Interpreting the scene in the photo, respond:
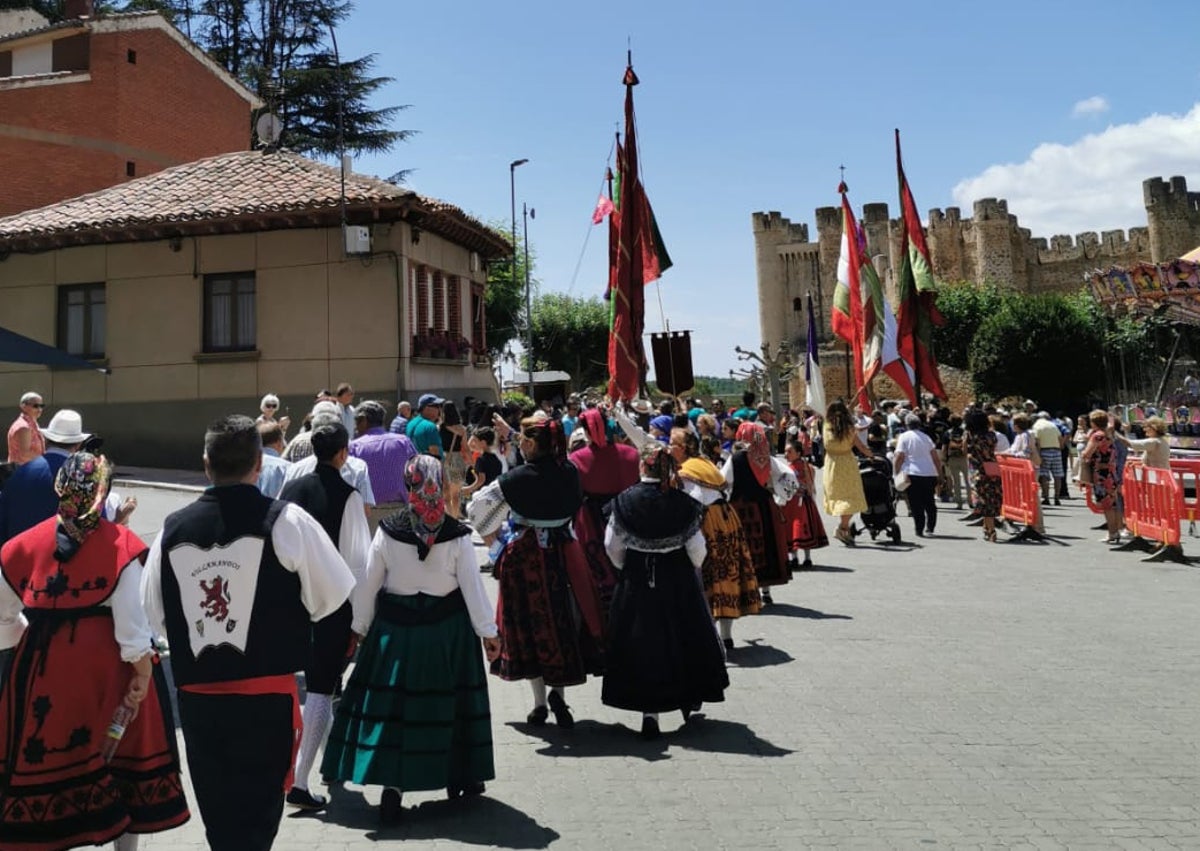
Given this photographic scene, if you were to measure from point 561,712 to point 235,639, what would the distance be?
2.96m

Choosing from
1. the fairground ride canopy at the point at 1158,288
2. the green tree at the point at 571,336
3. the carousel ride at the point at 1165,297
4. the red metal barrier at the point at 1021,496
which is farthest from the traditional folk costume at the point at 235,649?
the green tree at the point at 571,336

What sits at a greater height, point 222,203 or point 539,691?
point 222,203

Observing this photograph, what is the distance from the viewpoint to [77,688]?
143 inches

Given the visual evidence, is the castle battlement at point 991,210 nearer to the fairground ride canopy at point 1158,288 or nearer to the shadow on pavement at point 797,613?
the fairground ride canopy at point 1158,288

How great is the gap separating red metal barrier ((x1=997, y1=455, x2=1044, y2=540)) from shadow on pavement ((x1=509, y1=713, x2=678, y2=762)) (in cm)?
970

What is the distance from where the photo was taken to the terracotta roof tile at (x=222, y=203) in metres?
18.8

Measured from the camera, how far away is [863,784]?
4.89 metres

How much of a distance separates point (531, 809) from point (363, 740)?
2.88 feet

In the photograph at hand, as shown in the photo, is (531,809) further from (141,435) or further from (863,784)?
(141,435)

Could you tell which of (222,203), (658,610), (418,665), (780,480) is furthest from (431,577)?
(222,203)

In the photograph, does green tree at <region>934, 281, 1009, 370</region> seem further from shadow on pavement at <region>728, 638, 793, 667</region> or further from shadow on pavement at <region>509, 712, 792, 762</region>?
shadow on pavement at <region>509, 712, 792, 762</region>

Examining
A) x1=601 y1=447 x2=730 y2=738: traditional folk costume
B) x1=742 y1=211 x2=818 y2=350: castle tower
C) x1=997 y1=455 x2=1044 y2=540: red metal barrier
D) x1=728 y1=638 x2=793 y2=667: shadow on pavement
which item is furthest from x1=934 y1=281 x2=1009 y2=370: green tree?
x1=601 y1=447 x2=730 y2=738: traditional folk costume

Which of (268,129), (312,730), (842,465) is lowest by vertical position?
(312,730)

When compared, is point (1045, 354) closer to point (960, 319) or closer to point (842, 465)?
point (960, 319)
